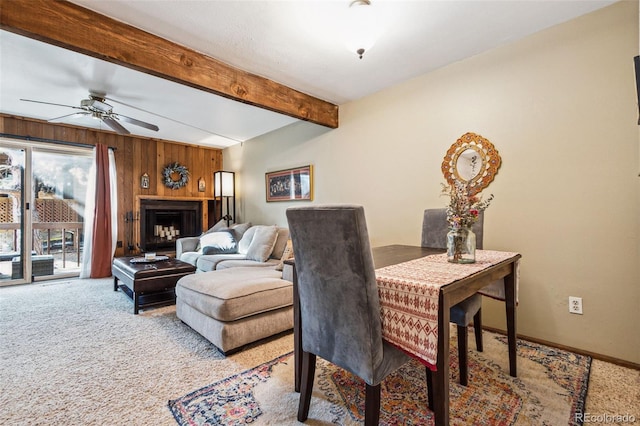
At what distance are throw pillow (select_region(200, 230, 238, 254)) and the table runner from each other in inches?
128

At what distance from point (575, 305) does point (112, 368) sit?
322 centimetres

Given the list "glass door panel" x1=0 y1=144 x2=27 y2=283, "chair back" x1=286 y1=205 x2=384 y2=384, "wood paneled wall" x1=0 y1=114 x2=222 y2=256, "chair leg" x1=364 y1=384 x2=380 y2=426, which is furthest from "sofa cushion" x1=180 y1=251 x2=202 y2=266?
"chair leg" x1=364 y1=384 x2=380 y2=426

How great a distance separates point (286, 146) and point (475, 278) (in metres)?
3.74

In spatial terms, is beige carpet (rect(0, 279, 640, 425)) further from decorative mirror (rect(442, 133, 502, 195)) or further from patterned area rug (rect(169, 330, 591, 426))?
decorative mirror (rect(442, 133, 502, 195))

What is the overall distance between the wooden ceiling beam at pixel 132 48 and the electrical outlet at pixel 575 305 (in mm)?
2959

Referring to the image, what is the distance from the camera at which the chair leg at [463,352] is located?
1656 mm

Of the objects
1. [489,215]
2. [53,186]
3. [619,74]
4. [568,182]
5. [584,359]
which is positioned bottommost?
[584,359]

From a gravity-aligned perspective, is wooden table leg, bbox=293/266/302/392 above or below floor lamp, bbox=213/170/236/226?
below

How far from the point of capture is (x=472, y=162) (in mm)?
2609

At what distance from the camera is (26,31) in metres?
1.74

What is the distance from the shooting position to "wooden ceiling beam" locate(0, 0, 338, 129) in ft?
5.77

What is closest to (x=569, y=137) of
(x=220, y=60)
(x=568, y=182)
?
(x=568, y=182)

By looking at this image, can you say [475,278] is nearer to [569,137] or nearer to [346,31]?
[569,137]

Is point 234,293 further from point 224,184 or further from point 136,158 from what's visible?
point 136,158
